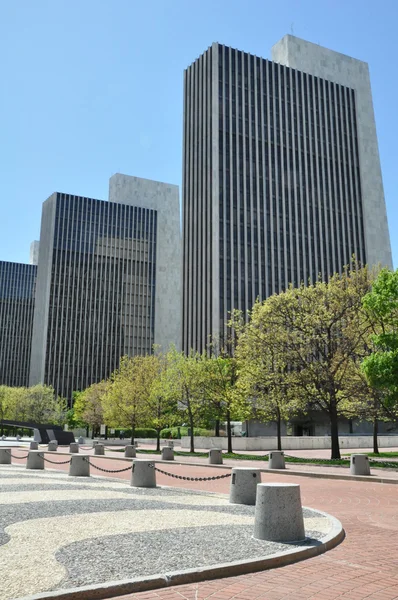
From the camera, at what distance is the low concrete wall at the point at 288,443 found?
43.4 m

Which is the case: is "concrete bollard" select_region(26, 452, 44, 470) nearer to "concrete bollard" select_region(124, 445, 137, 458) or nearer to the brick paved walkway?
"concrete bollard" select_region(124, 445, 137, 458)

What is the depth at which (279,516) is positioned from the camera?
790cm

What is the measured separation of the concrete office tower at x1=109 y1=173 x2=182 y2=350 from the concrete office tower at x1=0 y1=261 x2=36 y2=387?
122 feet

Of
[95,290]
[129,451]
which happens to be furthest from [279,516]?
[95,290]

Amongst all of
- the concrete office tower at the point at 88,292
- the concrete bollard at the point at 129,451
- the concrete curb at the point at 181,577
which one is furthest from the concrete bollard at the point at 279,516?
the concrete office tower at the point at 88,292

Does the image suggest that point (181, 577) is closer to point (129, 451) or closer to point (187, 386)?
point (129, 451)

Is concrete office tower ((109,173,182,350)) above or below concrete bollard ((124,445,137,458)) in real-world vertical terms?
above

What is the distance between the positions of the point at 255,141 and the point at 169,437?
61711 millimetres

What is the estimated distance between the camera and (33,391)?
89.9 meters

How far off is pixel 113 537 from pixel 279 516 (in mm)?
2437

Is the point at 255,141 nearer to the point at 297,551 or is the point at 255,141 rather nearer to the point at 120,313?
the point at 120,313

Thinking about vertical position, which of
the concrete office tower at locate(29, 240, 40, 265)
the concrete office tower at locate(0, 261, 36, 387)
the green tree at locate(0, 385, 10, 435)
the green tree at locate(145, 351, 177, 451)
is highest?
the concrete office tower at locate(29, 240, 40, 265)

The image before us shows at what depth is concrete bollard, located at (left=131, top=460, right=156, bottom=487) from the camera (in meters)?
15.9

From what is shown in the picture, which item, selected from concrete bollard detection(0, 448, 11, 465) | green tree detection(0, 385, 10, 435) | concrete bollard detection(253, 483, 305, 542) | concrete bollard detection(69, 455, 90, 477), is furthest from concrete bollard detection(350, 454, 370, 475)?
green tree detection(0, 385, 10, 435)
